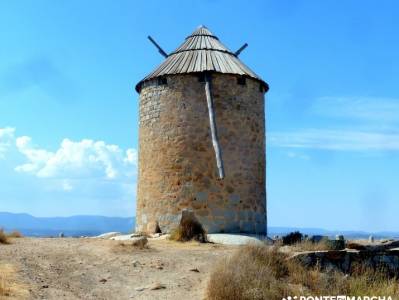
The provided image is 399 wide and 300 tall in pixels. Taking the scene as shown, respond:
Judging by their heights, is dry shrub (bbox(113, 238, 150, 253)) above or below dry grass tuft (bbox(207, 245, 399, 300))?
above

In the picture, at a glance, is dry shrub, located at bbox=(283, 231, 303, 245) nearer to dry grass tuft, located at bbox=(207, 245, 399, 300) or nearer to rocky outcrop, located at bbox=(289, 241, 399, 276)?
rocky outcrop, located at bbox=(289, 241, 399, 276)

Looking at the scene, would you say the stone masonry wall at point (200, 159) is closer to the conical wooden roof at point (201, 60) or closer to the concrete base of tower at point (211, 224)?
the concrete base of tower at point (211, 224)

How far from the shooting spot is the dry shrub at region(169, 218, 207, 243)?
469 inches

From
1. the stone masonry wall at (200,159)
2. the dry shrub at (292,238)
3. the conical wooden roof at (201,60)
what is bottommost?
the dry shrub at (292,238)

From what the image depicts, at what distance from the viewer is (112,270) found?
28.5 feet

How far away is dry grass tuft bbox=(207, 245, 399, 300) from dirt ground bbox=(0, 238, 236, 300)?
1.61ft

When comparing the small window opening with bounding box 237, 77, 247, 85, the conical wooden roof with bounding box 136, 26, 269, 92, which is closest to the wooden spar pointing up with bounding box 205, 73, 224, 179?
the conical wooden roof with bounding box 136, 26, 269, 92

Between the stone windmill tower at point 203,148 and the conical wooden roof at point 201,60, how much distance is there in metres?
0.03

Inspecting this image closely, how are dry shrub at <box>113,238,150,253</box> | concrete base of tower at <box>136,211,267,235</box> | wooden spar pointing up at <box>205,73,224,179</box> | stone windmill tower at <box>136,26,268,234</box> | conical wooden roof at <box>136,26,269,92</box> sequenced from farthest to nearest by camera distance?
conical wooden roof at <box>136,26,269,92</box>, stone windmill tower at <box>136,26,268,234</box>, concrete base of tower at <box>136,211,267,235</box>, wooden spar pointing up at <box>205,73,224,179</box>, dry shrub at <box>113,238,150,253</box>

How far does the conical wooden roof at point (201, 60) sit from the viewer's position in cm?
1363

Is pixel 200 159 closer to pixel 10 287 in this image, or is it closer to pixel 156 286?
pixel 156 286

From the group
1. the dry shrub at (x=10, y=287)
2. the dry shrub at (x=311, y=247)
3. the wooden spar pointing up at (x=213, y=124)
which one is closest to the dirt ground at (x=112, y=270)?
the dry shrub at (x=10, y=287)

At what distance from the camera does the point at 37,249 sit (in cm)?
1050

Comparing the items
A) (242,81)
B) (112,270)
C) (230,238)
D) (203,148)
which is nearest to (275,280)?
(112,270)
